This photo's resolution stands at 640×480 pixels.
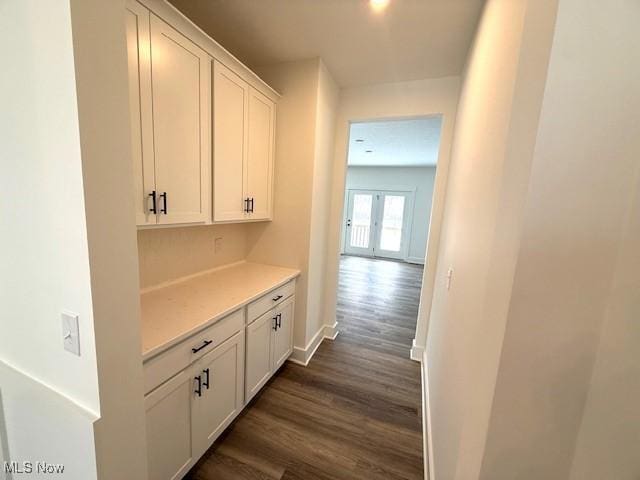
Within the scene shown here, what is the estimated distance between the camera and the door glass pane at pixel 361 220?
24.3 feet

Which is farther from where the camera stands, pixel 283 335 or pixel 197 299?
pixel 283 335

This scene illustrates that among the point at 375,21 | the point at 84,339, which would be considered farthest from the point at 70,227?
the point at 375,21

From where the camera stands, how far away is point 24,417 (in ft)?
3.04

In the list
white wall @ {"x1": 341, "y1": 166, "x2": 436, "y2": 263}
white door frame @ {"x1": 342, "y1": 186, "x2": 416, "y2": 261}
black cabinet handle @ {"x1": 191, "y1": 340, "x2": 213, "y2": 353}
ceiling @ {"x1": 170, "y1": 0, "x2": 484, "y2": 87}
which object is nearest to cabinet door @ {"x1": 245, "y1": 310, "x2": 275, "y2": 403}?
black cabinet handle @ {"x1": 191, "y1": 340, "x2": 213, "y2": 353}

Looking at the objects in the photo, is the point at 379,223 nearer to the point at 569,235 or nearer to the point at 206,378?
the point at 206,378

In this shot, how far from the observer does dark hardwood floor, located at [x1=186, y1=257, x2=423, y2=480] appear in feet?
4.69

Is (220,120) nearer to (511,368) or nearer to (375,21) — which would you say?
(375,21)

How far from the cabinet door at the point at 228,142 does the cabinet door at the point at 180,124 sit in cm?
6

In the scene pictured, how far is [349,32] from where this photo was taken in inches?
66.2

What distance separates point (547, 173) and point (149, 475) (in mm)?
1772

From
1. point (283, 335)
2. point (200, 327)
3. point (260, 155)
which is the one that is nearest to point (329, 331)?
point (283, 335)

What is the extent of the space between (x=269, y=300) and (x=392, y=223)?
236 inches

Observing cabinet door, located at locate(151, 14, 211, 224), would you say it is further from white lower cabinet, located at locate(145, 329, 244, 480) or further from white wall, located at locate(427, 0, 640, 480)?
white wall, located at locate(427, 0, 640, 480)

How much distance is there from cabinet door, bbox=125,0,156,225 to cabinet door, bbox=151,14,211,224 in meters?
0.03
